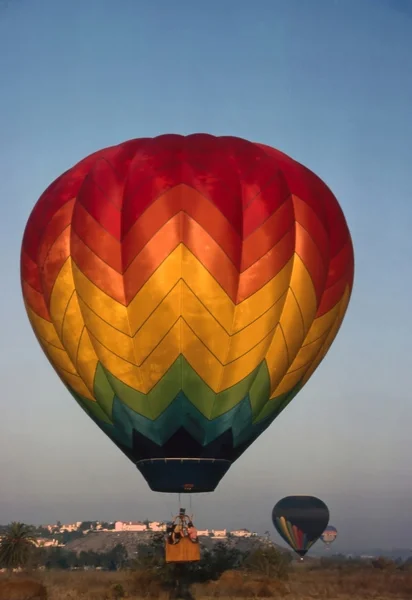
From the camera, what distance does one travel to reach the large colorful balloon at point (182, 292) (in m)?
21.6

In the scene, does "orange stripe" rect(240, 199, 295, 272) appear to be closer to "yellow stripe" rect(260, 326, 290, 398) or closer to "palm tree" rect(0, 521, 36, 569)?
"yellow stripe" rect(260, 326, 290, 398)

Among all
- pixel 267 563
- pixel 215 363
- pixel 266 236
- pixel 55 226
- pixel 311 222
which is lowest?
pixel 267 563

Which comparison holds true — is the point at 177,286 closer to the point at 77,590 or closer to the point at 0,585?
the point at 0,585

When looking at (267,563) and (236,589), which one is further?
(267,563)

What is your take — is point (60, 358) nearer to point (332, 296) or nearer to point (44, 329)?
point (44, 329)

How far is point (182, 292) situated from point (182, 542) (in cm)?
629

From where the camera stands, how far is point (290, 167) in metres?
24.0

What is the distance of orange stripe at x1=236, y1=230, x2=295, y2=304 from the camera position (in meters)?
21.9

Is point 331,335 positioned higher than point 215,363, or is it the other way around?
point 331,335

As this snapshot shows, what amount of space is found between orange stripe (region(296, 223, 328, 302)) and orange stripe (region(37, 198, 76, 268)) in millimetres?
6071

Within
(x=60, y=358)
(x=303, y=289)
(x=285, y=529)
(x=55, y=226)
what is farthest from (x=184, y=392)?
(x=285, y=529)

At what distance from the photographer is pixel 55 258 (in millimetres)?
23000

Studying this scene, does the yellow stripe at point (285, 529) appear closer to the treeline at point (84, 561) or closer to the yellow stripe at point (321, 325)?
the treeline at point (84, 561)

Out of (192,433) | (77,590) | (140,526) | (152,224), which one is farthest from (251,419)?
(140,526)
